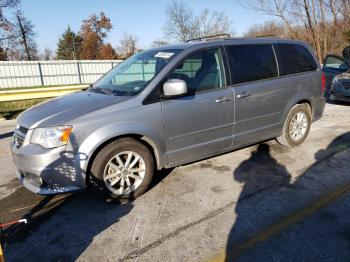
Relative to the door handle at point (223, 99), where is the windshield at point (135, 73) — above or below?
above

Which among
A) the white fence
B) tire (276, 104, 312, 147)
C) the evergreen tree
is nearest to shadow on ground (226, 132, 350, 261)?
tire (276, 104, 312, 147)

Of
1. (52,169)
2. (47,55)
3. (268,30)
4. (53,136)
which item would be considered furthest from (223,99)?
(47,55)

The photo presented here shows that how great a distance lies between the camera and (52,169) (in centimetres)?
317

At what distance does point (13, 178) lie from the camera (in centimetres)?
445

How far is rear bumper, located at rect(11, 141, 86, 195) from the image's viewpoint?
315 cm

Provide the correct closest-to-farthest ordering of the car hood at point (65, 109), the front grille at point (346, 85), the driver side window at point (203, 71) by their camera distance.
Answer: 1. the car hood at point (65, 109)
2. the driver side window at point (203, 71)
3. the front grille at point (346, 85)

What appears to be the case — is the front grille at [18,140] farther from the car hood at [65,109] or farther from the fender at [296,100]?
the fender at [296,100]

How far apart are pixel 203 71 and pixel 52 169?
2.21 m

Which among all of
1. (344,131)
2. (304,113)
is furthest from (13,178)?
(344,131)

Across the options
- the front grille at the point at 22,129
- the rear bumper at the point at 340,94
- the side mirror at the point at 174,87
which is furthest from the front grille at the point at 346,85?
the front grille at the point at 22,129

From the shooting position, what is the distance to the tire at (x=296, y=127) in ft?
16.8

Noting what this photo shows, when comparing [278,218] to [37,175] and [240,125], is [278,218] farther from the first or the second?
[37,175]

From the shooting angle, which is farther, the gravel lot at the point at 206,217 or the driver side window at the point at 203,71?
the driver side window at the point at 203,71

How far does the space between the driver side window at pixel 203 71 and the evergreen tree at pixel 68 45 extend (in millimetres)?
62213
